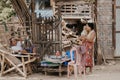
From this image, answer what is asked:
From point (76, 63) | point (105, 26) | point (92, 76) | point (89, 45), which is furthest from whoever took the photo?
point (105, 26)

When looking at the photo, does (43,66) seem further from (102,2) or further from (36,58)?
(102,2)

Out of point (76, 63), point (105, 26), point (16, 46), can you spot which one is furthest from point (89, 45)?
point (105, 26)

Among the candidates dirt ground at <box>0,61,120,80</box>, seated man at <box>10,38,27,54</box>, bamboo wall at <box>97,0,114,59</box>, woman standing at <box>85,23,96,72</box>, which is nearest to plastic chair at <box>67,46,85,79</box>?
dirt ground at <box>0,61,120,80</box>

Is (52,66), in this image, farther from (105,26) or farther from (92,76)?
(105,26)

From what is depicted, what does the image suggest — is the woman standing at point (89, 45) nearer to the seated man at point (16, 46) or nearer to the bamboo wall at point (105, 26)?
the seated man at point (16, 46)

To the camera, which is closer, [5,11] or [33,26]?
[33,26]

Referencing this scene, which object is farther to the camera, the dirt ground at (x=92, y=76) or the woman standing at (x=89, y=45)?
→ the woman standing at (x=89, y=45)

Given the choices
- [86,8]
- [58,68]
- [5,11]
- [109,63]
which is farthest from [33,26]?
[5,11]

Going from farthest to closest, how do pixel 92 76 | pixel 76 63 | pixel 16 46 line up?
1. pixel 16 46
2. pixel 92 76
3. pixel 76 63

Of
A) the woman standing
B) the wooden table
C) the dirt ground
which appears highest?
the woman standing

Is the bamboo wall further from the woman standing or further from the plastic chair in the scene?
the plastic chair

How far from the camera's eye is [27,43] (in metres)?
15.4

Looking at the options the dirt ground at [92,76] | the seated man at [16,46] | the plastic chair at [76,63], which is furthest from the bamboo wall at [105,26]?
the plastic chair at [76,63]

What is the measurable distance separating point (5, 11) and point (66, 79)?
9.04 metres
